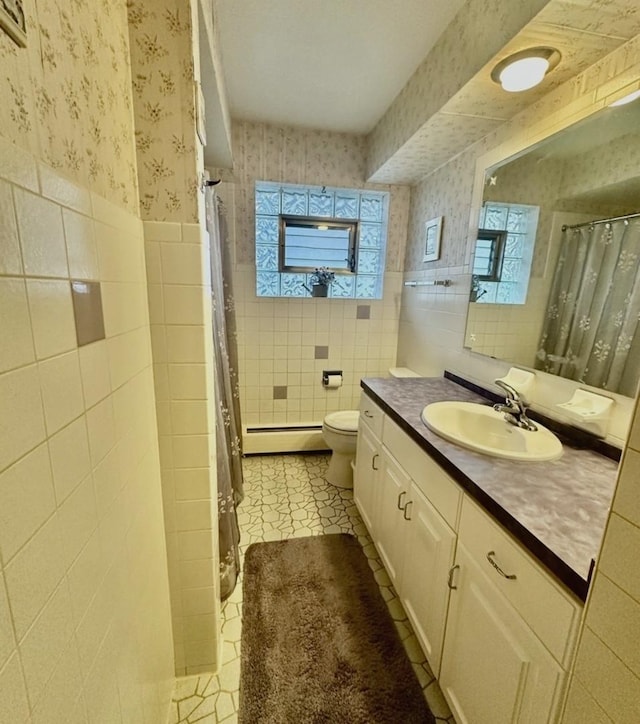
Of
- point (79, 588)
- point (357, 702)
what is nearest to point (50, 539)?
point (79, 588)

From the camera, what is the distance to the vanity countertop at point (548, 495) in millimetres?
694

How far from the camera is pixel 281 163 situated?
2.42 m

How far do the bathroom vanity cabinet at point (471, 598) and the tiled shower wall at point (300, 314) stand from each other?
130 centimetres

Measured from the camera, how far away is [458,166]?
199 centimetres

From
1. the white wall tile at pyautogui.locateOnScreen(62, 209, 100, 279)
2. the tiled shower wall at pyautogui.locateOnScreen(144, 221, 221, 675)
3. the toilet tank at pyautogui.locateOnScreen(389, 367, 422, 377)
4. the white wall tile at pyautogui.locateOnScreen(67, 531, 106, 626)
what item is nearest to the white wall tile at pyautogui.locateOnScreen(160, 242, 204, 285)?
the tiled shower wall at pyautogui.locateOnScreen(144, 221, 221, 675)

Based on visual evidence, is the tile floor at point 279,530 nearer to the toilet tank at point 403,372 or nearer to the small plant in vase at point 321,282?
the toilet tank at point 403,372

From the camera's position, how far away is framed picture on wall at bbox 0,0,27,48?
1.34 feet

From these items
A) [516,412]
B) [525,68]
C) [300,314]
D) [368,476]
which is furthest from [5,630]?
[300,314]

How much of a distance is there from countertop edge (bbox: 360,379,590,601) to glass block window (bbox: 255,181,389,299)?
1753 millimetres

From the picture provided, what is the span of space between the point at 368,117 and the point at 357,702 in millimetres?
2940

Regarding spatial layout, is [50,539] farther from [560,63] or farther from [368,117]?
[368,117]

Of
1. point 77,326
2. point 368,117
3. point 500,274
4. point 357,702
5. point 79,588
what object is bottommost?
point 357,702

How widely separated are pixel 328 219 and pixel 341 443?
1.71 meters

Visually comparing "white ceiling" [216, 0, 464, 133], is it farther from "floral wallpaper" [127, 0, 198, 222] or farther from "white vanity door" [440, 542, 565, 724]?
"white vanity door" [440, 542, 565, 724]
